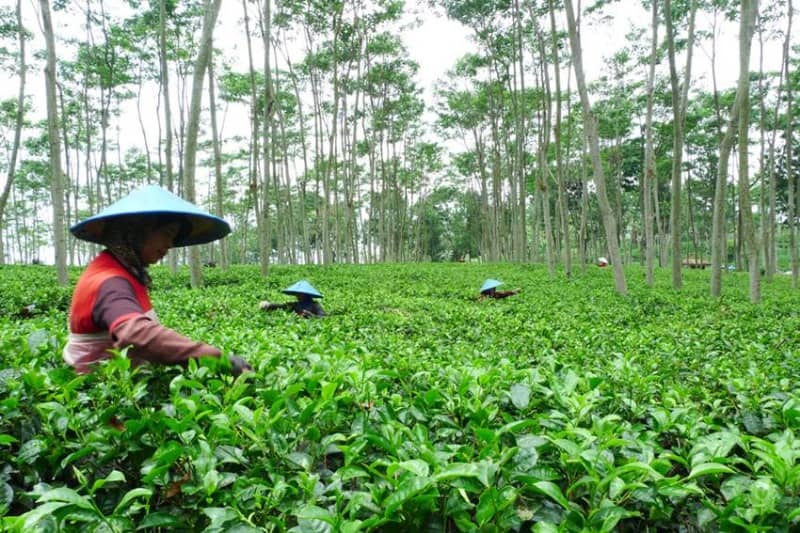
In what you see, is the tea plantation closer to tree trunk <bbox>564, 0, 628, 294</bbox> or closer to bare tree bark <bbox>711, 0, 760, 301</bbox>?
bare tree bark <bbox>711, 0, 760, 301</bbox>

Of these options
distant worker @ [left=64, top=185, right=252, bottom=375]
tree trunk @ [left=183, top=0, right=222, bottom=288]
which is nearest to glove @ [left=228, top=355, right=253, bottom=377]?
distant worker @ [left=64, top=185, right=252, bottom=375]

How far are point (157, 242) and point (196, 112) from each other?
7496mm

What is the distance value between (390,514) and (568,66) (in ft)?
55.4

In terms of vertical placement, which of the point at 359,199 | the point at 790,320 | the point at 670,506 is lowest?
the point at 790,320

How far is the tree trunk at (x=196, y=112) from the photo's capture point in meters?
8.13

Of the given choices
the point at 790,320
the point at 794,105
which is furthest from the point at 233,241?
the point at 790,320

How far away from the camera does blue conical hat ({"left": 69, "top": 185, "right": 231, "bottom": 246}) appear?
206cm

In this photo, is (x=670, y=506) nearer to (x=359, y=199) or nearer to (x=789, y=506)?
(x=789, y=506)

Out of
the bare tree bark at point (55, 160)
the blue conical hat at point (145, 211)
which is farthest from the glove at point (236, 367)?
the bare tree bark at point (55, 160)

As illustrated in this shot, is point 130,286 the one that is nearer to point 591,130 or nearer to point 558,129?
point 591,130

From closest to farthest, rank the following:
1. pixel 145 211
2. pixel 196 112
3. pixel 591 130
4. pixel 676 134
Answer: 1. pixel 145 211
2. pixel 196 112
3. pixel 591 130
4. pixel 676 134

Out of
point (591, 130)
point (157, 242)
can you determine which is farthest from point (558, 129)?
point (157, 242)

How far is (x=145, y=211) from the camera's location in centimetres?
204

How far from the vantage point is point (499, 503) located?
95 centimetres
